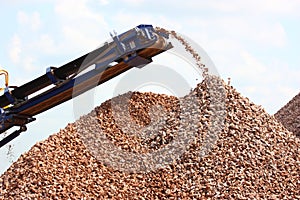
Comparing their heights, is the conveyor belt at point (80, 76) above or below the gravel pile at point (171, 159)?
above

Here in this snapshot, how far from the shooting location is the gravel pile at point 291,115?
999cm

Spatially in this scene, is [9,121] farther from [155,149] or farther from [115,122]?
[155,149]

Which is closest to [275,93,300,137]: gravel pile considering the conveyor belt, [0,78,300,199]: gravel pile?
[0,78,300,199]: gravel pile

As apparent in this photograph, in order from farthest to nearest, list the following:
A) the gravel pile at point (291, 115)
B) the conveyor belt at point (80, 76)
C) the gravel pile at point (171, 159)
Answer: the gravel pile at point (291, 115) < the gravel pile at point (171, 159) < the conveyor belt at point (80, 76)

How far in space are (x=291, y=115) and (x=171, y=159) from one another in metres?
4.56

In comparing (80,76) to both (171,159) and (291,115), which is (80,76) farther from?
(291,115)

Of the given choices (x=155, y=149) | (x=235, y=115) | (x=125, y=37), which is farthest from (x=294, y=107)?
(x=125, y=37)

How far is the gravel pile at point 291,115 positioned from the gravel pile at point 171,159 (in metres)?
2.18

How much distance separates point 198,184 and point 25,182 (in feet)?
6.91

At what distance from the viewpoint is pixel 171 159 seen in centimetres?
694

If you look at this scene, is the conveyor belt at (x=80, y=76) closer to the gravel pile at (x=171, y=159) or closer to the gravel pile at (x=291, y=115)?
the gravel pile at (x=171, y=159)

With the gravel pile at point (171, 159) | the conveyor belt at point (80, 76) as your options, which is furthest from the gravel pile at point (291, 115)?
the conveyor belt at point (80, 76)

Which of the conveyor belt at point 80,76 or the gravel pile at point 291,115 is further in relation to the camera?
the gravel pile at point 291,115

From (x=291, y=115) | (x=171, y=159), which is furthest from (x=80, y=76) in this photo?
(x=291, y=115)
